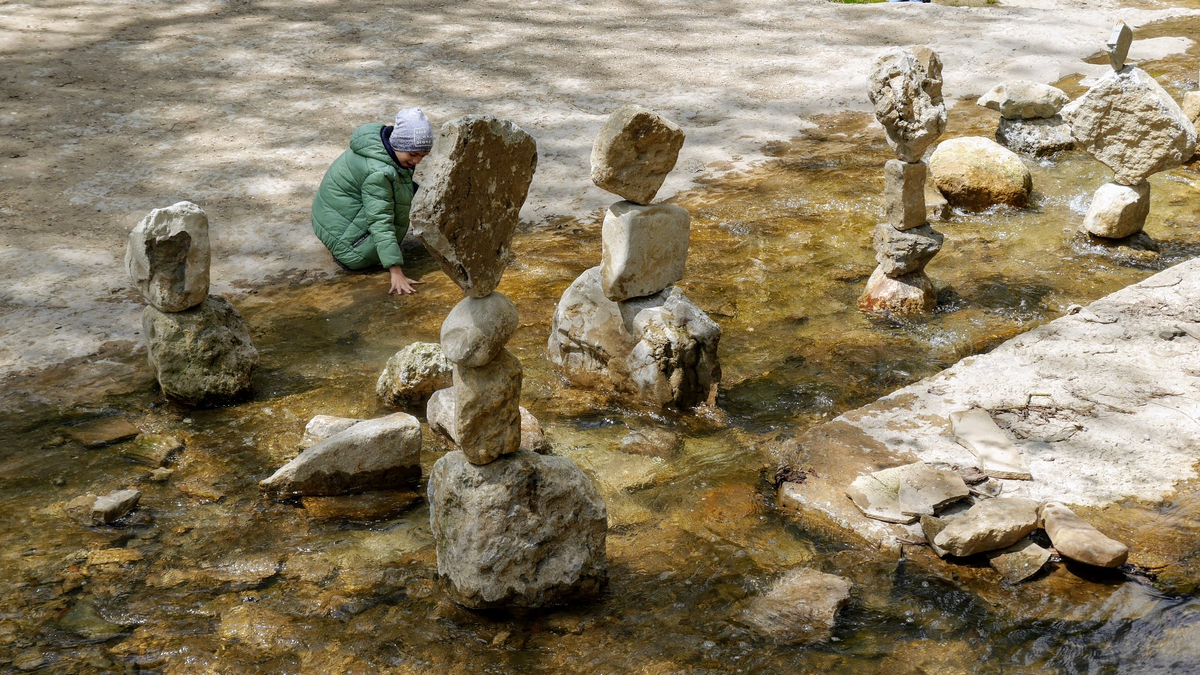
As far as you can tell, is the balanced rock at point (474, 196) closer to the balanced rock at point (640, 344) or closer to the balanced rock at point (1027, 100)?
the balanced rock at point (640, 344)

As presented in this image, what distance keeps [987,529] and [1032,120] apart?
17.7 ft

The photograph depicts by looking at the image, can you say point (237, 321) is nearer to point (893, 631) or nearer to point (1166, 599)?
point (893, 631)

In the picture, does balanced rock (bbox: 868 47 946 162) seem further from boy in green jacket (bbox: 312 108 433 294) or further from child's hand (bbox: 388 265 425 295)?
child's hand (bbox: 388 265 425 295)

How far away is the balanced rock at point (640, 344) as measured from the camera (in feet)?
15.2

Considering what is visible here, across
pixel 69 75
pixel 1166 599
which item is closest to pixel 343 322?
pixel 1166 599

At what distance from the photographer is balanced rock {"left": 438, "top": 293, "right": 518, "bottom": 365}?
10.1 feet

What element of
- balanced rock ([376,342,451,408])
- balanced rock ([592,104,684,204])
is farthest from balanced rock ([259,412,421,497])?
balanced rock ([592,104,684,204])

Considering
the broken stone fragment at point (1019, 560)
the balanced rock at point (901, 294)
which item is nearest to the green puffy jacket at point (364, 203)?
the balanced rock at point (901, 294)

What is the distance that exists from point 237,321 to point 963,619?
12.0 ft

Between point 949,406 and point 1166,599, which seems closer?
point 1166,599

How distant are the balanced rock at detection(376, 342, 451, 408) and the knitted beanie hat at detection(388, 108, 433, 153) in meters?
1.72

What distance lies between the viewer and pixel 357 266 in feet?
20.9

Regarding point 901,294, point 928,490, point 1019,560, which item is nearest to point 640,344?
point 928,490

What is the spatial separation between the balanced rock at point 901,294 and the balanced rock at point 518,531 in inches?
111
